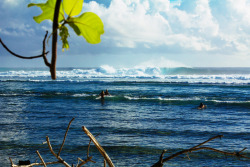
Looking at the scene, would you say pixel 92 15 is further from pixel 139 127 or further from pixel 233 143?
pixel 139 127

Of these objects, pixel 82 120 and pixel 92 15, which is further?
pixel 82 120

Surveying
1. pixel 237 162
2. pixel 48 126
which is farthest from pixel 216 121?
pixel 48 126

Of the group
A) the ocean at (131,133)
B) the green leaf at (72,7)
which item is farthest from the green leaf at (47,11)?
the ocean at (131,133)

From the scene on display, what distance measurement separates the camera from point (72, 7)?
1.02 feet

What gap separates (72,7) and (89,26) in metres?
0.03

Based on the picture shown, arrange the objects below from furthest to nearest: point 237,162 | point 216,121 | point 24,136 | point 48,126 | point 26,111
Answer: point 26,111 → point 216,121 → point 48,126 → point 24,136 → point 237,162

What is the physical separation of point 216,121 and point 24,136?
761 centimetres

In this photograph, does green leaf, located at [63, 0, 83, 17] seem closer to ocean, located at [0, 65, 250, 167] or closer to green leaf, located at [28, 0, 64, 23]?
green leaf, located at [28, 0, 64, 23]

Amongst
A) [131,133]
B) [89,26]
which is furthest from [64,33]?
[131,133]

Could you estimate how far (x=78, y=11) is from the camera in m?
0.31

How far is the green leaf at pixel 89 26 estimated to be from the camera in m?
0.31

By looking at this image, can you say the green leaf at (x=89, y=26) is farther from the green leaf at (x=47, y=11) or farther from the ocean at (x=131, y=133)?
the ocean at (x=131, y=133)

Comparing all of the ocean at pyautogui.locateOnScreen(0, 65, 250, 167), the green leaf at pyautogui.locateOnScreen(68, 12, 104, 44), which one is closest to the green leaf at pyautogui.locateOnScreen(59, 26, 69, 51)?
the green leaf at pyautogui.locateOnScreen(68, 12, 104, 44)

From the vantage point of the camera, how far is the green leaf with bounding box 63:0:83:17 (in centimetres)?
30
